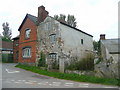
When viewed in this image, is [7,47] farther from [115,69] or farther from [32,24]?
[115,69]

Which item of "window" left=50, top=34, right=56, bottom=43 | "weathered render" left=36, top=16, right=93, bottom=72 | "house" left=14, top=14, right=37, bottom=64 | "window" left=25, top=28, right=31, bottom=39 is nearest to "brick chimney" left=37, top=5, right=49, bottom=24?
"weathered render" left=36, top=16, right=93, bottom=72

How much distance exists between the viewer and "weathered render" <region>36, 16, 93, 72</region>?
17.3 meters

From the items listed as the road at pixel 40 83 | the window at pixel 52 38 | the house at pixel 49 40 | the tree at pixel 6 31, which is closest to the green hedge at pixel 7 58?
the house at pixel 49 40

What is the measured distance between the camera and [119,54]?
11570 millimetres

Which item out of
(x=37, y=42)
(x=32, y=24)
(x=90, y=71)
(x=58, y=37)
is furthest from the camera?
(x=32, y=24)

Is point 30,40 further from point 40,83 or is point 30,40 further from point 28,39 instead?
point 40,83

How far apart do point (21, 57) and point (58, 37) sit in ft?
30.7

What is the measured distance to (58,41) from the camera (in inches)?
688

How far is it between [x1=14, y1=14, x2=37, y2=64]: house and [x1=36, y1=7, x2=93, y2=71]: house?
1172 mm

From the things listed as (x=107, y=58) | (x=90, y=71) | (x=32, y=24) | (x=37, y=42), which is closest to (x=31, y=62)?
(x=37, y=42)

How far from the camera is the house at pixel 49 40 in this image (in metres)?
17.6

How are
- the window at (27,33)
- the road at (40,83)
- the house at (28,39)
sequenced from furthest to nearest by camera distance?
the window at (27,33) < the house at (28,39) < the road at (40,83)

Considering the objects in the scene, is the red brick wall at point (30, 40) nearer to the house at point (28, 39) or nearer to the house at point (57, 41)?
the house at point (28, 39)

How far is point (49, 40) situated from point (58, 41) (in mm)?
1873
